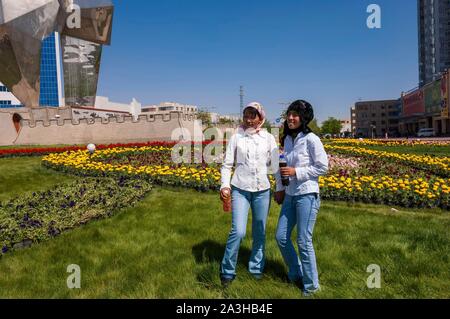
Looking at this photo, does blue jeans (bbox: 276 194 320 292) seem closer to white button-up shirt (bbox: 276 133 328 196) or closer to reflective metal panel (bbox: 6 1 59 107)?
white button-up shirt (bbox: 276 133 328 196)

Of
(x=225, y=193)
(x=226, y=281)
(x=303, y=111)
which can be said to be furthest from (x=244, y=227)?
(x=303, y=111)

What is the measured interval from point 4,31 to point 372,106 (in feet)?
327

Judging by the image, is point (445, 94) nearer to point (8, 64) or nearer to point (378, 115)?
point (378, 115)

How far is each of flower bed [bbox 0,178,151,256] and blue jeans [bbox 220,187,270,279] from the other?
118 inches

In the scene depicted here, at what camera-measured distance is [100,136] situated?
24438mm

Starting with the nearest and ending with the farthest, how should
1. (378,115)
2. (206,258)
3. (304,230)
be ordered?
(304,230) → (206,258) → (378,115)

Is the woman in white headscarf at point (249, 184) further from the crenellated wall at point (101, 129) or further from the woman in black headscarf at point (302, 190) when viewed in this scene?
the crenellated wall at point (101, 129)

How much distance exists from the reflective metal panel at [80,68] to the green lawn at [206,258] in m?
28.0

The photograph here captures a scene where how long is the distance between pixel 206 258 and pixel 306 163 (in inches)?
67.3

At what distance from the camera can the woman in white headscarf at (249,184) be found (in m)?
3.16

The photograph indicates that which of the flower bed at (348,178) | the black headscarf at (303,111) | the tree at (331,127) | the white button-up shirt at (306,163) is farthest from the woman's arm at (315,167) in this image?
the tree at (331,127)

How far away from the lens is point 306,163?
2.98 meters
